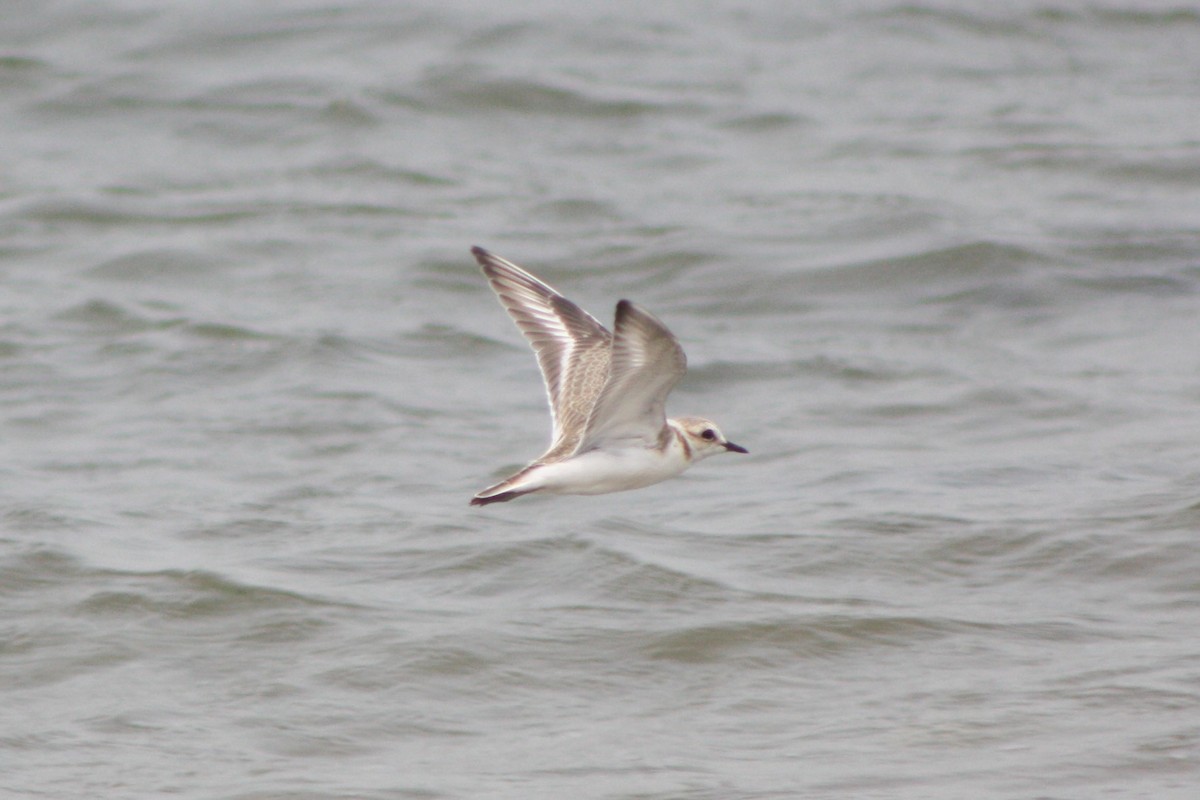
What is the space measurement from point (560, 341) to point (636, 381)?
1.56 meters

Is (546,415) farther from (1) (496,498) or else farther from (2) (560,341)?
(1) (496,498)

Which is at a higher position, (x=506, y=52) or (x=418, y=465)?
(x=506, y=52)

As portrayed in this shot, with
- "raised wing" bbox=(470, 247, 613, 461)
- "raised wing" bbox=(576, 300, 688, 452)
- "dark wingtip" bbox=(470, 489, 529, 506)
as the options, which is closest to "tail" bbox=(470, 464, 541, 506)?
"dark wingtip" bbox=(470, 489, 529, 506)

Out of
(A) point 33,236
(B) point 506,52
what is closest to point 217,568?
(A) point 33,236

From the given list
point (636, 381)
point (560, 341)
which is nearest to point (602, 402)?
point (636, 381)

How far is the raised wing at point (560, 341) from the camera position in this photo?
7.61 meters

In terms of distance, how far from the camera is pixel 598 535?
9.55 meters

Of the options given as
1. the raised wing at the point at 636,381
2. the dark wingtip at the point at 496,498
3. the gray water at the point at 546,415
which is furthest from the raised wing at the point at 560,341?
the gray water at the point at 546,415

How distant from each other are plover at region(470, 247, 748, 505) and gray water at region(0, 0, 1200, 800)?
1.09m

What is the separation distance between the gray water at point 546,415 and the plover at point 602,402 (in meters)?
1.09

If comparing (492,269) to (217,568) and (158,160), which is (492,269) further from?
(158,160)

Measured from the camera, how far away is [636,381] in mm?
6602

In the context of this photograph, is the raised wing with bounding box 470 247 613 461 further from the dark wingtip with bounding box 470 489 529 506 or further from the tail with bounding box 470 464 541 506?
the dark wingtip with bounding box 470 489 529 506

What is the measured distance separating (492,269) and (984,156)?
29.3 ft
